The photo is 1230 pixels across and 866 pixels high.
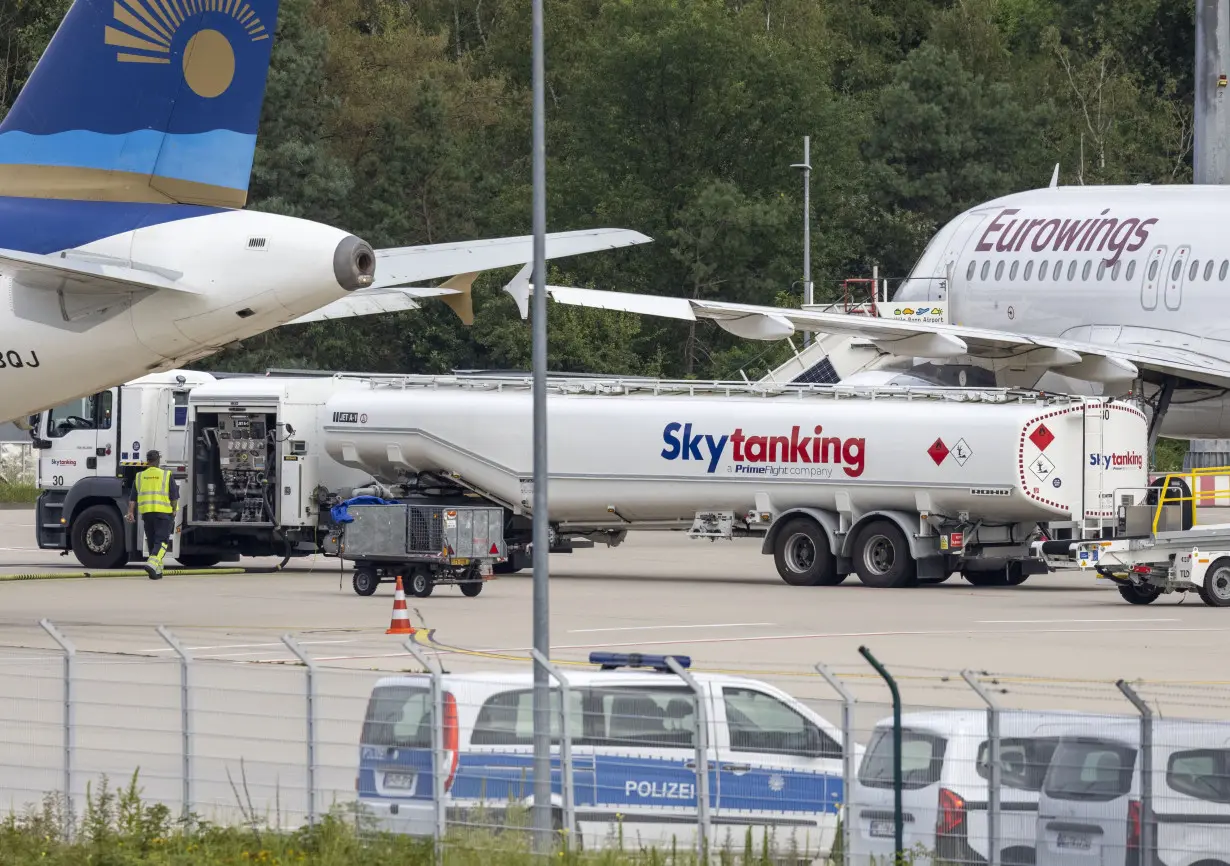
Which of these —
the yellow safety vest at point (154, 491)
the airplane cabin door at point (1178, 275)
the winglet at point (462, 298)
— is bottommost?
the yellow safety vest at point (154, 491)

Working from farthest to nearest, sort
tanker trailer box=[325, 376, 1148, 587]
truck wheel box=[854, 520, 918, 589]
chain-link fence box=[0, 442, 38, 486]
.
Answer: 1. chain-link fence box=[0, 442, 38, 486]
2. truck wheel box=[854, 520, 918, 589]
3. tanker trailer box=[325, 376, 1148, 587]

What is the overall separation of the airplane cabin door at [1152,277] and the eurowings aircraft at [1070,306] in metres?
0.03

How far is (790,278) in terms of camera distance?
7575cm

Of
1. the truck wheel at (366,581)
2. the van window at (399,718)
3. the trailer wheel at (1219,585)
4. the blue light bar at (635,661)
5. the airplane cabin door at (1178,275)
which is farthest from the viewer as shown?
the airplane cabin door at (1178,275)

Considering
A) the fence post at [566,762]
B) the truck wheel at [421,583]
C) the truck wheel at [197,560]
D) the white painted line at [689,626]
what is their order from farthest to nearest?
the truck wheel at [197,560]
the truck wheel at [421,583]
the white painted line at [689,626]
the fence post at [566,762]

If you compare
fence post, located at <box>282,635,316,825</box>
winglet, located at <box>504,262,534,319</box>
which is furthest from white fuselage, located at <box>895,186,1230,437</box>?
fence post, located at <box>282,635,316,825</box>

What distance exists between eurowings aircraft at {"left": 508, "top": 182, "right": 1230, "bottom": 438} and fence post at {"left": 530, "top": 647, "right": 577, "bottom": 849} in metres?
21.7

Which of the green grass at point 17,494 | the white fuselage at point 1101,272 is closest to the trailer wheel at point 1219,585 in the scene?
the white fuselage at point 1101,272

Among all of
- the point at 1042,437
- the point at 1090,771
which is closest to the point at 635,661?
the point at 1090,771

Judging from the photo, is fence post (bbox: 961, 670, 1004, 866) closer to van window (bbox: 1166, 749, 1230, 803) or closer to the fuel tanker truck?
van window (bbox: 1166, 749, 1230, 803)

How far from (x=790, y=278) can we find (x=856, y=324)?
41.4 metres

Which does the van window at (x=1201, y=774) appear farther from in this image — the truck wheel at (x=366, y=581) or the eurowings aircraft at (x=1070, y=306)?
the eurowings aircraft at (x=1070, y=306)

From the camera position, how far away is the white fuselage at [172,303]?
2261 centimetres

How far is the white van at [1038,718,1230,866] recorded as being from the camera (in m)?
10.4
